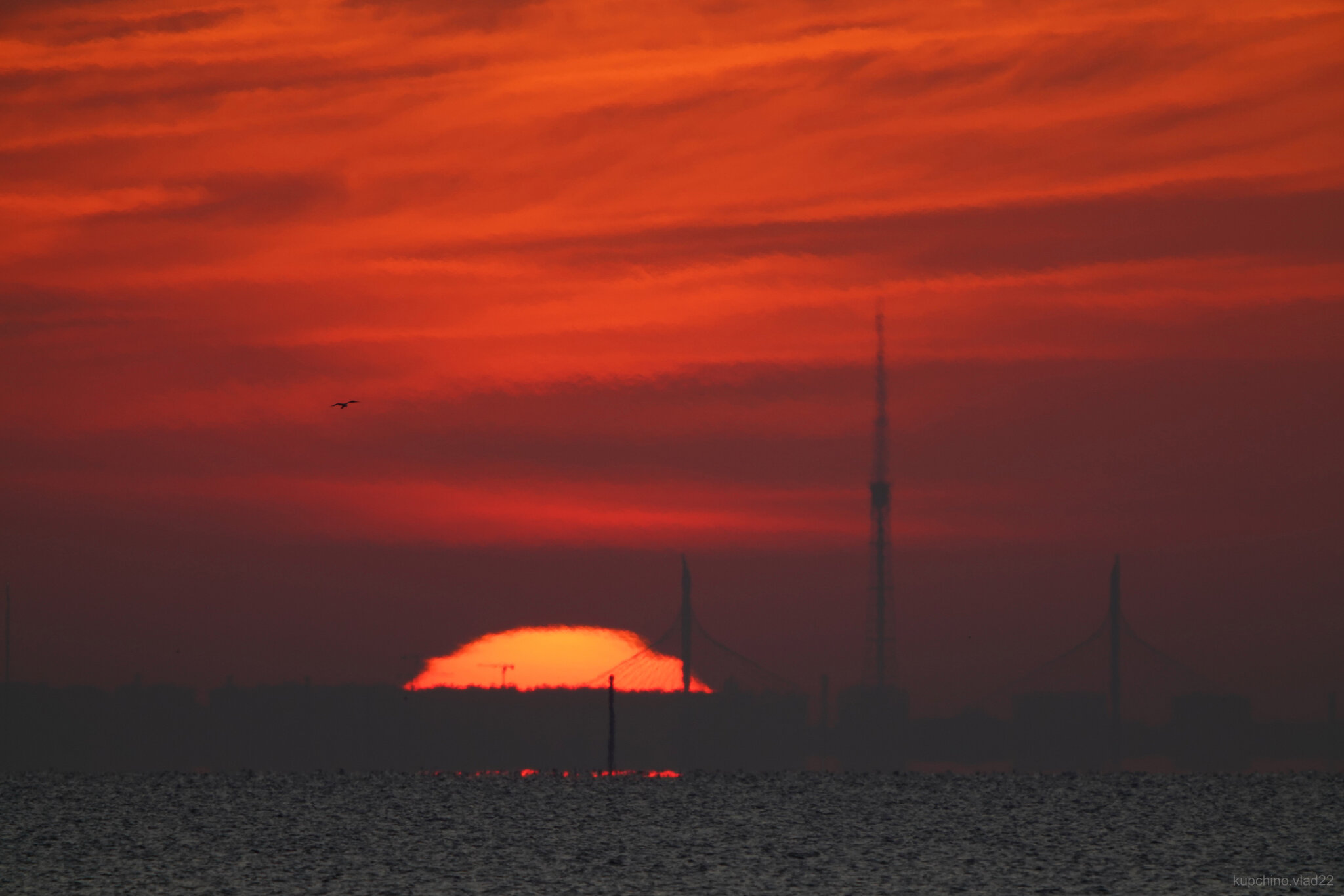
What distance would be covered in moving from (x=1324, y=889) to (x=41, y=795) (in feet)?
98.2

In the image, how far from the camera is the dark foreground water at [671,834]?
92.8 ft

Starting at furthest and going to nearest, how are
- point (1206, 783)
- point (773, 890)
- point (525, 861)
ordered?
point (1206, 783) < point (525, 861) < point (773, 890)

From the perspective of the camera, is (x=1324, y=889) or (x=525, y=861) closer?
(x=1324, y=889)

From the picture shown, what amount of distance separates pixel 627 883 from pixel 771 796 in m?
11.3

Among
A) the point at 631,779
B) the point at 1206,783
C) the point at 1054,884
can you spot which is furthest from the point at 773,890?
the point at 1206,783

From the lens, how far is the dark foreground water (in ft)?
92.8

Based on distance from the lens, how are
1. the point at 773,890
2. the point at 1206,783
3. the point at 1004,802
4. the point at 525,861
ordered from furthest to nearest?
the point at 1206,783
the point at 1004,802
the point at 525,861
the point at 773,890

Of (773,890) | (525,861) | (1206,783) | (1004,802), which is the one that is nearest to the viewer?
(773,890)

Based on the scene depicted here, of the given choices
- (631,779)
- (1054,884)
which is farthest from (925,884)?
(631,779)

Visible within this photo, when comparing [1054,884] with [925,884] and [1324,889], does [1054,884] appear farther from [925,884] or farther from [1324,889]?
[1324,889]

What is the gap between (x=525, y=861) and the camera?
3016cm

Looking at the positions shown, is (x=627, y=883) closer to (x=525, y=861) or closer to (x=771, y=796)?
(x=525, y=861)

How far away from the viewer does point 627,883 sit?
92.0 ft

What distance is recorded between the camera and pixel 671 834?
109ft
